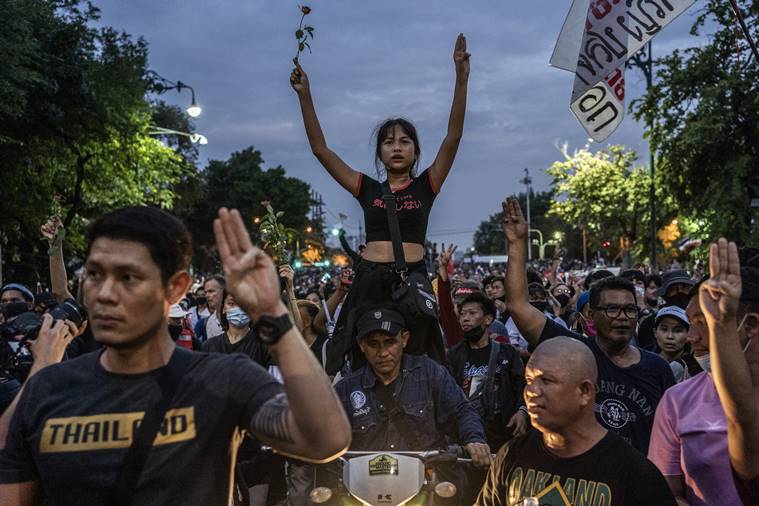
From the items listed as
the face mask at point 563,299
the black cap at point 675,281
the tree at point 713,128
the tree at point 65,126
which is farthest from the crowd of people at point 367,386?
the tree at point 713,128

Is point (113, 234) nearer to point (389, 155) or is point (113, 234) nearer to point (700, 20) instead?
point (389, 155)

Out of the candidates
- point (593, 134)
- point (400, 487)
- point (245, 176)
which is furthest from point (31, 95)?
point (245, 176)

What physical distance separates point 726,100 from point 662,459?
24.4 meters

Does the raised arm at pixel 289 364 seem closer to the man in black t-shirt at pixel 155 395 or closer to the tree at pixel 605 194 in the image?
the man in black t-shirt at pixel 155 395

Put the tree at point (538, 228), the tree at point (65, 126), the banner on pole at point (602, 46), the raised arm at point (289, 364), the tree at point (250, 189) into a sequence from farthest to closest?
1. the tree at point (538, 228)
2. the tree at point (250, 189)
3. the tree at point (65, 126)
4. the banner on pole at point (602, 46)
5. the raised arm at point (289, 364)

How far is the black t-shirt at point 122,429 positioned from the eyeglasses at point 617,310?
10.1 feet

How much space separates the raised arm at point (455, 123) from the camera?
5250mm

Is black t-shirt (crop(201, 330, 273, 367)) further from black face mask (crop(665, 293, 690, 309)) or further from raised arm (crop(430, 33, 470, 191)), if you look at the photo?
black face mask (crop(665, 293, 690, 309))

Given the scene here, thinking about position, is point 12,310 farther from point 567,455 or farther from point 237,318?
point 567,455

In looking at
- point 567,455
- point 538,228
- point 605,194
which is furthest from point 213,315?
point 538,228

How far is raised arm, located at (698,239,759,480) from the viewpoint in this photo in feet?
9.18

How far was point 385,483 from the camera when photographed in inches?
153

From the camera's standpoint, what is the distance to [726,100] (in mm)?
25234

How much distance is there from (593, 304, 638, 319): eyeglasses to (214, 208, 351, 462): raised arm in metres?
3.14
